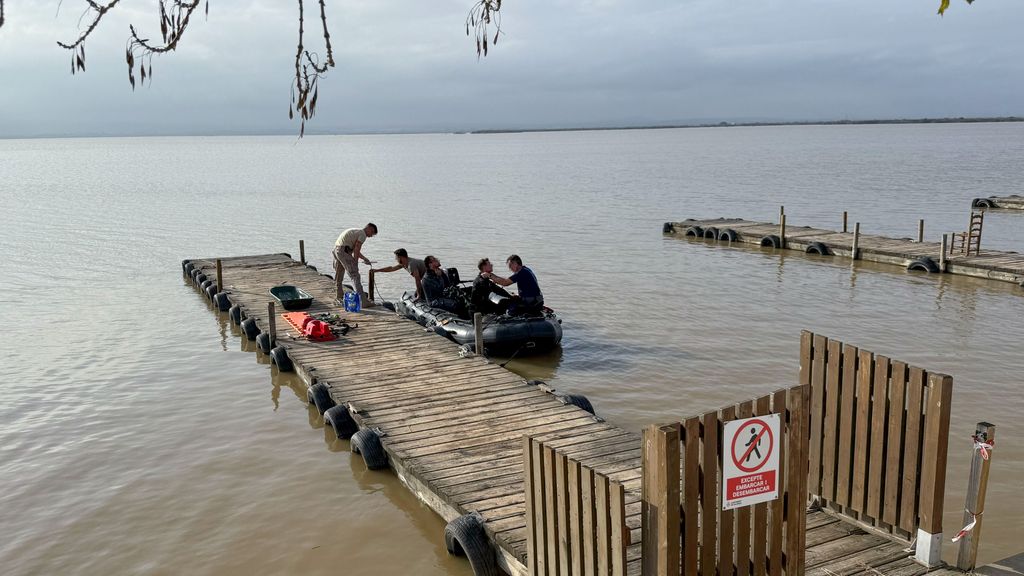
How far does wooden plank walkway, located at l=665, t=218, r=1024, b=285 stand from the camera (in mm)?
22773

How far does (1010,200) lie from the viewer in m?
42.1

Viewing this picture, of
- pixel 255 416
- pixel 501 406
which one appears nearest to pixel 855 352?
pixel 501 406

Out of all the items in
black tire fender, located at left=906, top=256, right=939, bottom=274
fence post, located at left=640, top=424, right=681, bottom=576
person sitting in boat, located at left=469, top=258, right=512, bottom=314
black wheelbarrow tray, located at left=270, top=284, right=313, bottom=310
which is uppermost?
fence post, located at left=640, top=424, right=681, bottom=576

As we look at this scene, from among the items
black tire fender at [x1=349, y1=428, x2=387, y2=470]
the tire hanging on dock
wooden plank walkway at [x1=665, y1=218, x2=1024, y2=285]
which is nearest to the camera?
black tire fender at [x1=349, y1=428, x2=387, y2=470]

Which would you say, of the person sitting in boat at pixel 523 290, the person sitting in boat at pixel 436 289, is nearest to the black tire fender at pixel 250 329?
the person sitting in boat at pixel 436 289

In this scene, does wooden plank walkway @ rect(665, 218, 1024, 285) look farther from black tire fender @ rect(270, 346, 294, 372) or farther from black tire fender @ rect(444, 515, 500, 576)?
black tire fender @ rect(444, 515, 500, 576)

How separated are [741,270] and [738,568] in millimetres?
21182

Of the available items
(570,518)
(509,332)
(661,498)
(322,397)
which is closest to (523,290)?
(509,332)

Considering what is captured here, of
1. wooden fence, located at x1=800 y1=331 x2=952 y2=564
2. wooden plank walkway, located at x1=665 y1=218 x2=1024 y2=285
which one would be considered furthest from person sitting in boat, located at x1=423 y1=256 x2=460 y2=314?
wooden plank walkway, located at x1=665 y1=218 x2=1024 y2=285

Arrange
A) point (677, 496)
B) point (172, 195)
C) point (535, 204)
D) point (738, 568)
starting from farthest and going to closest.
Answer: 1. point (172, 195)
2. point (535, 204)
3. point (738, 568)
4. point (677, 496)

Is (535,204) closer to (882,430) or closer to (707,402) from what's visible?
(707,402)

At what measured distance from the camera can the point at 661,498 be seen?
4844mm

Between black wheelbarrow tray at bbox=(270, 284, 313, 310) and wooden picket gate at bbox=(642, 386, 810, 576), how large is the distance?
13.6 m

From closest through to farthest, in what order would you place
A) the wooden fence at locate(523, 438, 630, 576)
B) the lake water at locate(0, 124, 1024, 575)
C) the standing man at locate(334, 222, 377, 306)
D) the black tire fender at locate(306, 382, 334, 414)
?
the wooden fence at locate(523, 438, 630, 576)
the lake water at locate(0, 124, 1024, 575)
the black tire fender at locate(306, 382, 334, 414)
the standing man at locate(334, 222, 377, 306)
